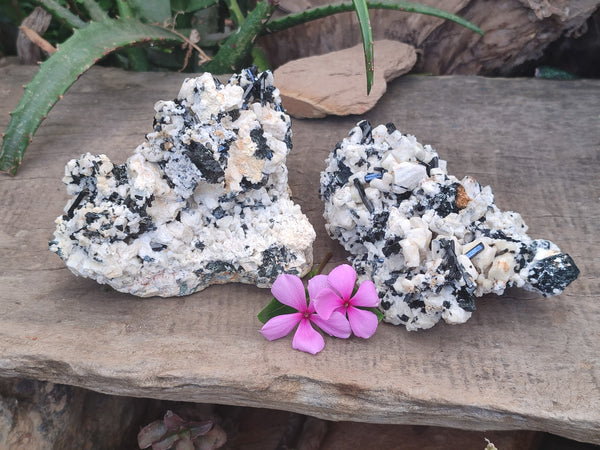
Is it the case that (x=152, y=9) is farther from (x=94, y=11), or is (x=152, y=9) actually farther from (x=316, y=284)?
(x=316, y=284)

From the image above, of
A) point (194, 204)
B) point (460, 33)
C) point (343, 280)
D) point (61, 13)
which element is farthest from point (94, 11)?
point (343, 280)

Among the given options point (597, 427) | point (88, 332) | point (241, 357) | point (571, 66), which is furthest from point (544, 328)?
point (571, 66)

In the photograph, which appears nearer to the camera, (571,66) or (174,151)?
(174,151)

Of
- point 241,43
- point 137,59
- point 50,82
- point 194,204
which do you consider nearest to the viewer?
point 194,204

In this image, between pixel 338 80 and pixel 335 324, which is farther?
pixel 338 80

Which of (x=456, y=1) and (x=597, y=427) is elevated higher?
(x=456, y=1)

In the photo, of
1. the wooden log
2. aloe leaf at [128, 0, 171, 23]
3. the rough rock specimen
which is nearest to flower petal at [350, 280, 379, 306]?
the rough rock specimen

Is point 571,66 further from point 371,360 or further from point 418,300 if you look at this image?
A: point 371,360
